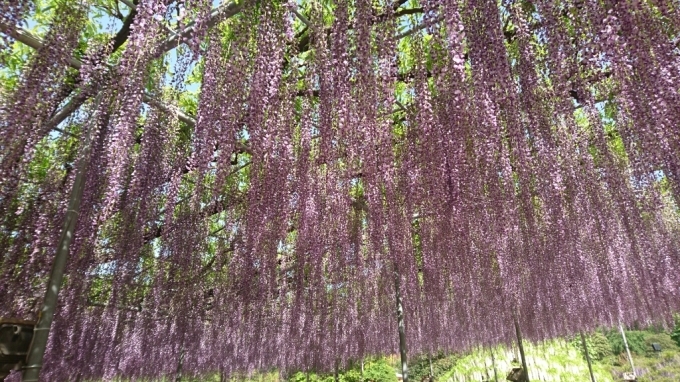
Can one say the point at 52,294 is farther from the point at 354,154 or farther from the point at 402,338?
the point at 402,338

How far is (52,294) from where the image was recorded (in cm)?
353

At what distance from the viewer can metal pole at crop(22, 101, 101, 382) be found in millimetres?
3264

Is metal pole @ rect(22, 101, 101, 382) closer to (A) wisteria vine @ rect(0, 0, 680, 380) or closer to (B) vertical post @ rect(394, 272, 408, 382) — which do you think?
(A) wisteria vine @ rect(0, 0, 680, 380)

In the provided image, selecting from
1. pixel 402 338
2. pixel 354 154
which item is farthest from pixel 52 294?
pixel 402 338

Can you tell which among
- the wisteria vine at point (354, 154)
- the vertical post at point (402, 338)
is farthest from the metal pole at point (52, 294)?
the vertical post at point (402, 338)

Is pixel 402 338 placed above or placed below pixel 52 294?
below

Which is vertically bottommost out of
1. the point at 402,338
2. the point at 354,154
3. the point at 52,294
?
the point at 402,338

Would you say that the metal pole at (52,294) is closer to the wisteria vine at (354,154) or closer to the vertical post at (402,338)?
the wisteria vine at (354,154)

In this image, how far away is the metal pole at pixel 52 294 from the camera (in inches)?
128

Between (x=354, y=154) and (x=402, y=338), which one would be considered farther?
(x=402, y=338)

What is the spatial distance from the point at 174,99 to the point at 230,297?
5316mm

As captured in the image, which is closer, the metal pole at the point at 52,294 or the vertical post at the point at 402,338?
the metal pole at the point at 52,294

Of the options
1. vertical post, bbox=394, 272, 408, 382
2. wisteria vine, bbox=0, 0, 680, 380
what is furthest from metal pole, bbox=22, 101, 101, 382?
vertical post, bbox=394, 272, 408, 382

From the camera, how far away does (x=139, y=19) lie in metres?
3.02
